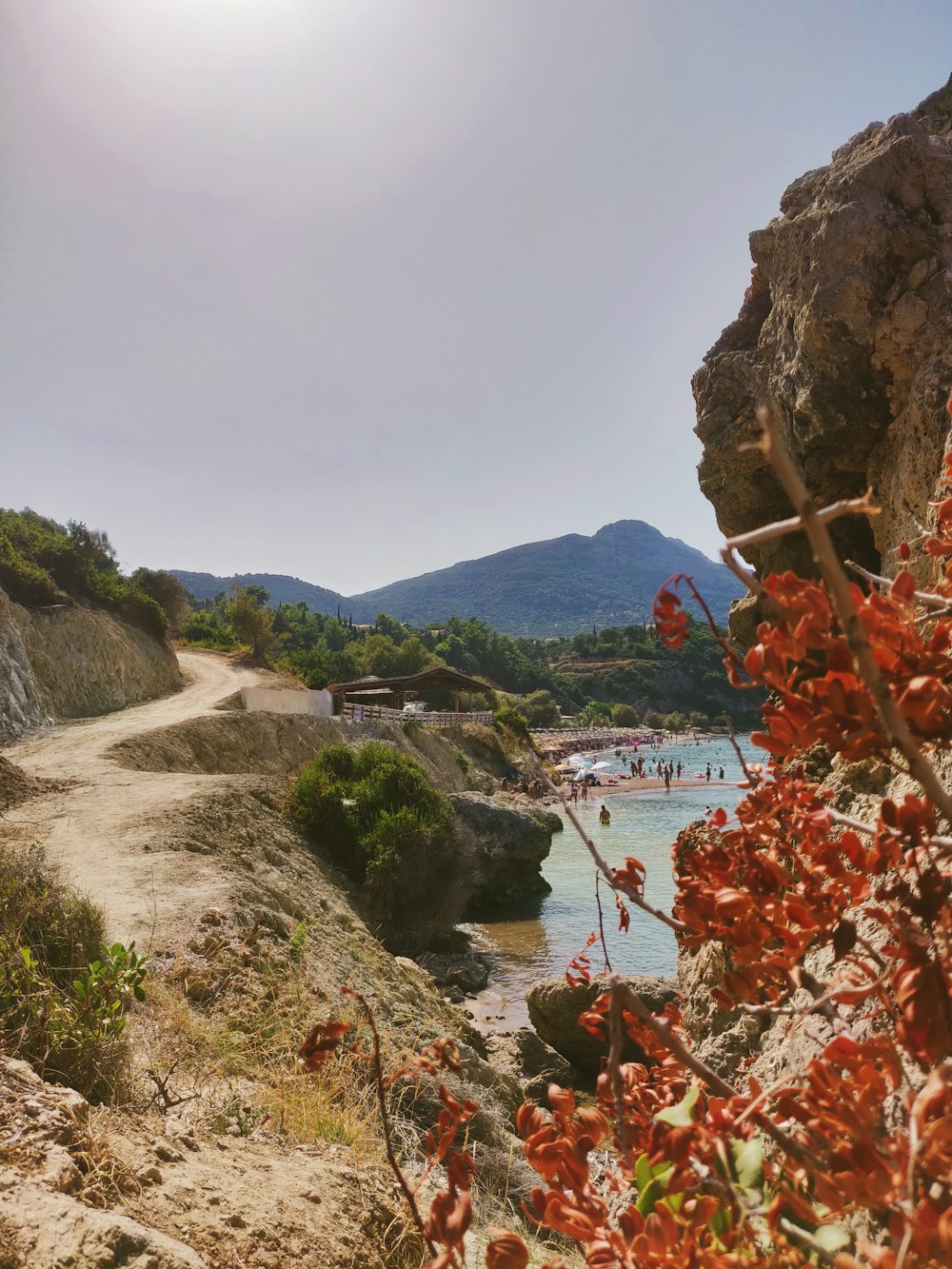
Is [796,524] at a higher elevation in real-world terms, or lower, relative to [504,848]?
higher

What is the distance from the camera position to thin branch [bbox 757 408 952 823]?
72 cm

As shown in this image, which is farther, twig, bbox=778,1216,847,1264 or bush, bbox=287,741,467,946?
bush, bbox=287,741,467,946

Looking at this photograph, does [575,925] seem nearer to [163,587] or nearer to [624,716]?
[163,587]

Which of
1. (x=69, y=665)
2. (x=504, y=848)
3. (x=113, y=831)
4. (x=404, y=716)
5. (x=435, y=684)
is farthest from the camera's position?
(x=435, y=684)

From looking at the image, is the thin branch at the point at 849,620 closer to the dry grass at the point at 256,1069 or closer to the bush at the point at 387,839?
the dry grass at the point at 256,1069

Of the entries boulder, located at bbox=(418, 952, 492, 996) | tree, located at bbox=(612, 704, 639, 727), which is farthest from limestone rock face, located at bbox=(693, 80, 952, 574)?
tree, located at bbox=(612, 704, 639, 727)

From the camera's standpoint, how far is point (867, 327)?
5.06m

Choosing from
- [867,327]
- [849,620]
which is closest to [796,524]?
[849,620]

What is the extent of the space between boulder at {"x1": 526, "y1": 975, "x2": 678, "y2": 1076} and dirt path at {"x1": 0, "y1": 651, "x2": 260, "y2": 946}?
17.5 feet

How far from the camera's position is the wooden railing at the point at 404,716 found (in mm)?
30562

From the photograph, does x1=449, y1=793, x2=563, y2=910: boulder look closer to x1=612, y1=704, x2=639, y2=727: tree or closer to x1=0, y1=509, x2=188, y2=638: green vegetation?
x1=0, y1=509, x2=188, y2=638: green vegetation

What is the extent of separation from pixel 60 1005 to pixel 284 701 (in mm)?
24502

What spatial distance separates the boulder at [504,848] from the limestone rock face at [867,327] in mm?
16420

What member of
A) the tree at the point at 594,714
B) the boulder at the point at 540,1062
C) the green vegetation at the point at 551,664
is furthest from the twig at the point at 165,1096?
the tree at the point at 594,714
